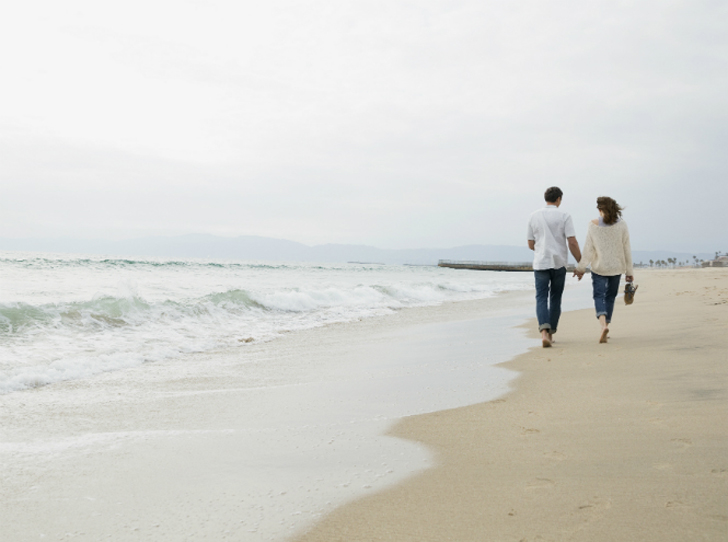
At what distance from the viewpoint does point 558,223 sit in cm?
555

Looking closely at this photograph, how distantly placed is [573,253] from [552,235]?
305mm

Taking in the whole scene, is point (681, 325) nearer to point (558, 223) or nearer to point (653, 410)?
point (558, 223)

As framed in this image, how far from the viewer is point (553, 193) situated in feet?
18.4

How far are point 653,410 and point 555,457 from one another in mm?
949

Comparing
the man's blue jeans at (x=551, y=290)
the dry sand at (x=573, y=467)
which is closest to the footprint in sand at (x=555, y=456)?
the dry sand at (x=573, y=467)

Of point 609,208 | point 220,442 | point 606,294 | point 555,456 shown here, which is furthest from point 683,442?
point 609,208

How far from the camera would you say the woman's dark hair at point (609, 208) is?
539 cm

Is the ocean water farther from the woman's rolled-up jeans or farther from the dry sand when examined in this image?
the woman's rolled-up jeans

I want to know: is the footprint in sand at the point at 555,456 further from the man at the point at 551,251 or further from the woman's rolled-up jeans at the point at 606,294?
the woman's rolled-up jeans at the point at 606,294

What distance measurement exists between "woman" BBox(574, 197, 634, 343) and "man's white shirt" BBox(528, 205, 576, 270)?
236 mm

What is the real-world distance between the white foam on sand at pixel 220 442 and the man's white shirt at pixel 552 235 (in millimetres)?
1221

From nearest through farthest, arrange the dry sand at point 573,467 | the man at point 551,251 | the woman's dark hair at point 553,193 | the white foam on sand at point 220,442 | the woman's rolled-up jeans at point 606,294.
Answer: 1. the dry sand at point 573,467
2. the white foam on sand at point 220,442
3. the woman's rolled-up jeans at point 606,294
4. the man at point 551,251
5. the woman's dark hair at point 553,193

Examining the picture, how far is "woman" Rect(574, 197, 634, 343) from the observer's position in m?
5.37

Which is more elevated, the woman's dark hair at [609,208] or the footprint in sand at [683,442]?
the woman's dark hair at [609,208]
